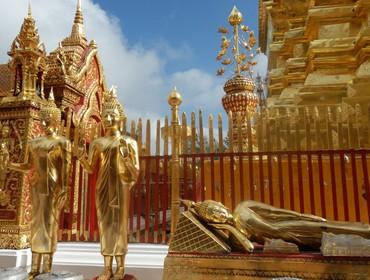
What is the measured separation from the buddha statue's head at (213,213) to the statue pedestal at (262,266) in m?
0.32

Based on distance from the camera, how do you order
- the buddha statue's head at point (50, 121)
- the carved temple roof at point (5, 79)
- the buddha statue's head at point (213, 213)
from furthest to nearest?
the carved temple roof at point (5, 79)
the buddha statue's head at point (50, 121)
the buddha statue's head at point (213, 213)


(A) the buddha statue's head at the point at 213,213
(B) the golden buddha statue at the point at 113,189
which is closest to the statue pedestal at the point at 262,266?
(A) the buddha statue's head at the point at 213,213

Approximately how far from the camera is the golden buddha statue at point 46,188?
2982mm

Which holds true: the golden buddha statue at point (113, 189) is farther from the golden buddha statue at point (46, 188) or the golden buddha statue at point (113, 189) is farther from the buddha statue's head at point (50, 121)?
the buddha statue's head at point (50, 121)

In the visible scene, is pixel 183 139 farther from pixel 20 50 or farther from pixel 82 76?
pixel 82 76

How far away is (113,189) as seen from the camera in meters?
2.92

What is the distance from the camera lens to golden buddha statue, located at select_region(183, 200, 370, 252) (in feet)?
9.45

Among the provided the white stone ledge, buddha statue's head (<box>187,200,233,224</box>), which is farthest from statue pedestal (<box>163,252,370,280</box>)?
the white stone ledge

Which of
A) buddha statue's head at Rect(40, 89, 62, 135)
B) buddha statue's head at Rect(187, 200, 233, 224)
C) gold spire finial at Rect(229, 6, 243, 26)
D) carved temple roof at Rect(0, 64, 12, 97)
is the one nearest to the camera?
buddha statue's head at Rect(187, 200, 233, 224)

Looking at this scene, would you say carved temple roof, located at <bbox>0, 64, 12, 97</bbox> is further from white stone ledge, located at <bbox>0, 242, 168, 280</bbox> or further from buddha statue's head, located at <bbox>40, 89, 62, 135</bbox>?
white stone ledge, located at <bbox>0, 242, 168, 280</bbox>

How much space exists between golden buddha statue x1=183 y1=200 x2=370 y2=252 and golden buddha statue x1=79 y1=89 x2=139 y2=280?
2.03 ft

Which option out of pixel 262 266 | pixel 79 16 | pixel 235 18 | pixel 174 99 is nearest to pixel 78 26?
pixel 79 16

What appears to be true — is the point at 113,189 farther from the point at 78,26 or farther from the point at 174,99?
the point at 78,26

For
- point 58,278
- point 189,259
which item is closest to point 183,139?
point 189,259
